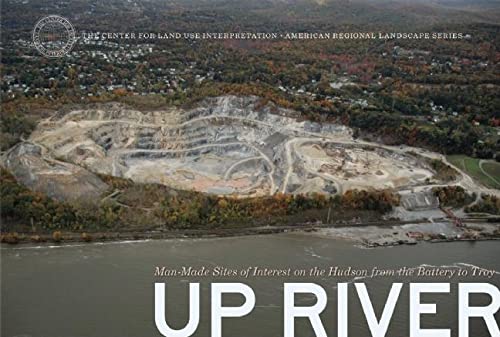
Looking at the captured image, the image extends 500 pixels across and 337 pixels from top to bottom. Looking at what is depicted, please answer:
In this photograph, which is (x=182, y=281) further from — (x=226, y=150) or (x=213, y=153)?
(x=226, y=150)

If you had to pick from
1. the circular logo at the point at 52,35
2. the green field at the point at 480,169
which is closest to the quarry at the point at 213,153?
the green field at the point at 480,169

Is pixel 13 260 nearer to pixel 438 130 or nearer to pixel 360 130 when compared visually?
pixel 360 130

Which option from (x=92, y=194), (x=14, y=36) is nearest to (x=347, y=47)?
(x=14, y=36)

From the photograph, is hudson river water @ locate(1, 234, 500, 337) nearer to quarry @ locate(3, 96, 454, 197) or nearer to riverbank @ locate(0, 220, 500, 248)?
riverbank @ locate(0, 220, 500, 248)

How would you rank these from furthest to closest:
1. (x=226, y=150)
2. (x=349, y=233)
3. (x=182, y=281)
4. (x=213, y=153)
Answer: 1. (x=226, y=150)
2. (x=213, y=153)
3. (x=349, y=233)
4. (x=182, y=281)

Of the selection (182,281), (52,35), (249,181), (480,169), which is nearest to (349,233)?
(249,181)

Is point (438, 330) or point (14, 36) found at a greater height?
point (14, 36)
